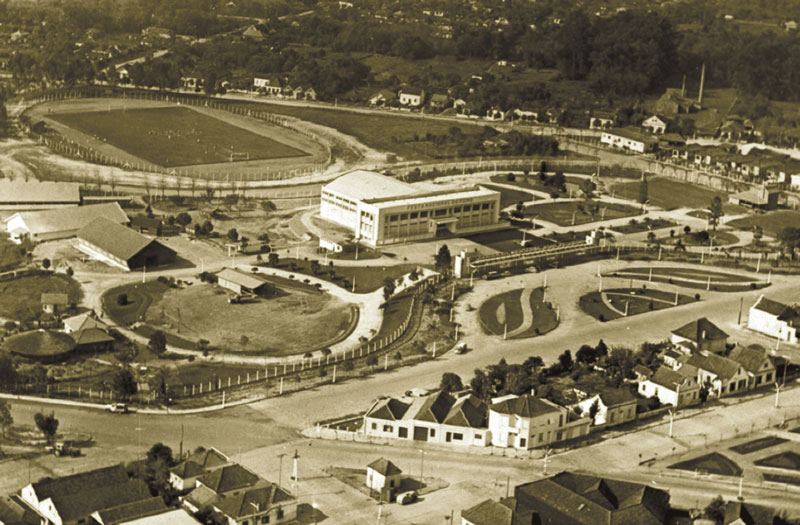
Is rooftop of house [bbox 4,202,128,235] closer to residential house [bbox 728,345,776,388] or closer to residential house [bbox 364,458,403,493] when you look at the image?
residential house [bbox 364,458,403,493]

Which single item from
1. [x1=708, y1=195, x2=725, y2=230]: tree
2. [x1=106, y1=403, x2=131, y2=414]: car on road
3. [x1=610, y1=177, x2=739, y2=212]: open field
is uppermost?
[x1=708, y1=195, x2=725, y2=230]: tree

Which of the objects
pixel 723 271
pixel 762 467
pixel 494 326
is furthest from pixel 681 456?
pixel 723 271

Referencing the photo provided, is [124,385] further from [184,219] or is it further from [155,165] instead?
[155,165]

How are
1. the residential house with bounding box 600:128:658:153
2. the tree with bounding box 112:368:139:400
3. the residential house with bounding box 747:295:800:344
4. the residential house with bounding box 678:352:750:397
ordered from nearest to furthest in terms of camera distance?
the tree with bounding box 112:368:139:400 < the residential house with bounding box 678:352:750:397 < the residential house with bounding box 747:295:800:344 < the residential house with bounding box 600:128:658:153

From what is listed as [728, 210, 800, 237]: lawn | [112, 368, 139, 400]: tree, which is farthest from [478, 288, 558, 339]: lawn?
[728, 210, 800, 237]: lawn

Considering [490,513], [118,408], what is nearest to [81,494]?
[118,408]
